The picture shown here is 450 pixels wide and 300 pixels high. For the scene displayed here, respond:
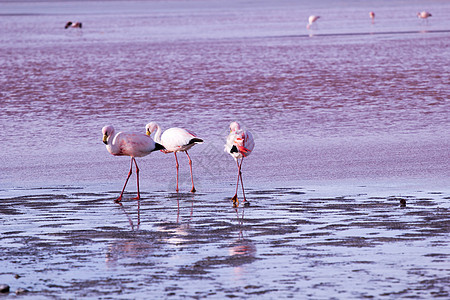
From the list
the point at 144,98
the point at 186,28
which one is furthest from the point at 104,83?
the point at 186,28

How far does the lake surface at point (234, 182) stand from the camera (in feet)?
22.1

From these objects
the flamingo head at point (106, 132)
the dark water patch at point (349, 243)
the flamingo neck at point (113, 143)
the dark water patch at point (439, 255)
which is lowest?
the dark water patch at point (439, 255)

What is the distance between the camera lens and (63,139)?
14.5m

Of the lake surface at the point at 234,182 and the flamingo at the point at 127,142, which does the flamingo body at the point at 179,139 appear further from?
the lake surface at the point at 234,182

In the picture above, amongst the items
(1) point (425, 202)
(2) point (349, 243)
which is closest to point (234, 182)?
(1) point (425, 202)

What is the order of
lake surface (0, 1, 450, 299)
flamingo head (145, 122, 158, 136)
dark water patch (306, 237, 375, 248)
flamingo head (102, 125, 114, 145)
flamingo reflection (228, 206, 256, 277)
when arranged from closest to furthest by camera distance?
lake surface (0, 1, 450, 299)
flamingo reflection (228, 206, 256, 277)
dark water patch (306, 237, 375, 248)
flamingo head (102, 125, 114, 145)
flamingo head (145, 122, 158, 136)

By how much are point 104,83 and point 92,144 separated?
937 cm

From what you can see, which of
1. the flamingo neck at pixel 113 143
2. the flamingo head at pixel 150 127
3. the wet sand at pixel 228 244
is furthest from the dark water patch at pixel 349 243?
the flamingo head at pixel 150 127

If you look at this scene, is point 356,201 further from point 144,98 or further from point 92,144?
point 144,98

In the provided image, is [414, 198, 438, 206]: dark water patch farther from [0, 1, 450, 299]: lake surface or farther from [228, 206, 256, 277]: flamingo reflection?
[228, 206, 256, 277]: flamingo reflection

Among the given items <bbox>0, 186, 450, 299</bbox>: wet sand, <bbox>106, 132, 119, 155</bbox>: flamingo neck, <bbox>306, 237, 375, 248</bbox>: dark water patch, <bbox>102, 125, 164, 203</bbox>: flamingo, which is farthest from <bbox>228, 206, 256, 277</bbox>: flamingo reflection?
<bbox>106, 132, 119, 155</bbox>: flamingo neck

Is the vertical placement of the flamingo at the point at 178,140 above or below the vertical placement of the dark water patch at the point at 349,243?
above

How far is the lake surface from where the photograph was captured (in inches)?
265

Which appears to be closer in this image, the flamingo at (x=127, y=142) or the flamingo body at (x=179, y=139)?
the flamingo at (x=127, y=142)
